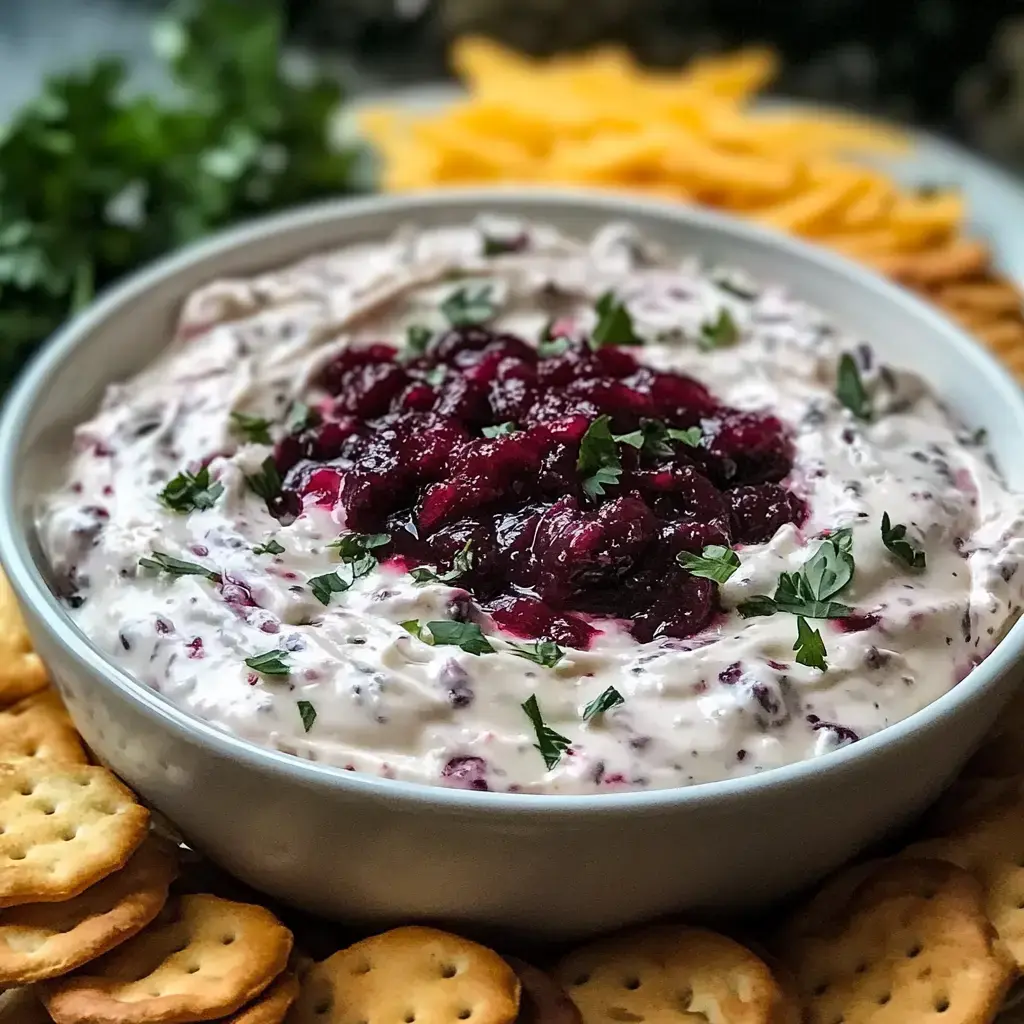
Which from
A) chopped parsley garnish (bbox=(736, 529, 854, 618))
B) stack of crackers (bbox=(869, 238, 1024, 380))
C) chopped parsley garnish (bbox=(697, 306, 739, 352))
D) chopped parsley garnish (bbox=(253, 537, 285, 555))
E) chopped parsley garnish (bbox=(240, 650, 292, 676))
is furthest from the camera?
stack of crackers (bbox=(869, 238, 1024, 380))

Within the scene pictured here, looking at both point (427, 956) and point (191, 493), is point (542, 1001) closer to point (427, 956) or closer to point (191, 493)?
point (427, 956)

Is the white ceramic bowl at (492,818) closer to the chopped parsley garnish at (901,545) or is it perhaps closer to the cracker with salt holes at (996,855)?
the cracker with salt holes at (996,855)

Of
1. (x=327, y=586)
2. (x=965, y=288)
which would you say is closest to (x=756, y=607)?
(x=327, y=586)

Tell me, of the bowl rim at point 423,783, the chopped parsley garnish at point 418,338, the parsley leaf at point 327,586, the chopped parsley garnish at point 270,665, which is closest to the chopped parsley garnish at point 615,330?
the chopped parsley garnish at point 418,338

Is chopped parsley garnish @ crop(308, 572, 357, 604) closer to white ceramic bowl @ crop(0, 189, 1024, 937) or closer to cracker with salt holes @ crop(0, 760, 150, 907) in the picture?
white ceramic bowl @ crop(0, 189, 1024, 937)

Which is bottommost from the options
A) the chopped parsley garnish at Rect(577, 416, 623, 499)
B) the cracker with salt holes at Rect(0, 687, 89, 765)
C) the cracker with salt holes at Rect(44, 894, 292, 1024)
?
the cracker with salt holes at Rect(0, 687, 89, 765)

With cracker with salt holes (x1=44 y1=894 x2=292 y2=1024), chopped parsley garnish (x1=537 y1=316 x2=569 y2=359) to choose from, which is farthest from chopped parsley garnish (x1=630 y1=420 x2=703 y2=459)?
cracker with salt holes (x1=44 y1=894 x2=292 y2=1024)

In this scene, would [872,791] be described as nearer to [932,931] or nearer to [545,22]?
[932,931]
